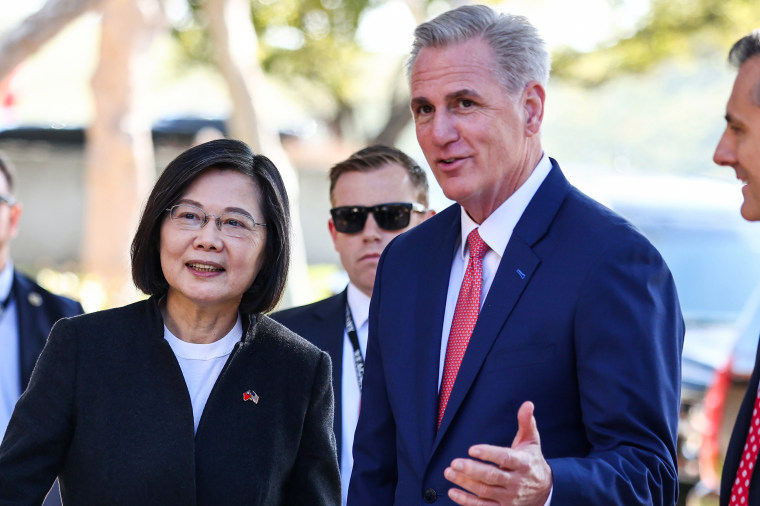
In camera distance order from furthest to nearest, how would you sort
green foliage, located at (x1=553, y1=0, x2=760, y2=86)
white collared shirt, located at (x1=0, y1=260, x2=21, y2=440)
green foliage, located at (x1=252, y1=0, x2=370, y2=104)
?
green foliage, located at (x1=252, y1=0, x2=370, y2=104) < green foliage, located at (x1=553, y1=0, x2=760, y2=86) < white collared shirt, located at (x1=0, y1=260, x2=21, y2=440)

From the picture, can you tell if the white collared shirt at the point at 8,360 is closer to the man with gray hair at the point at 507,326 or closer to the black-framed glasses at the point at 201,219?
the black-framed glasses at the point at 201,219

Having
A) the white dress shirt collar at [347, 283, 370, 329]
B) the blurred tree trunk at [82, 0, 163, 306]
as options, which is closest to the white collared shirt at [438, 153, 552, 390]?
the white dress shirt collar at [347, 283, 370, 329]

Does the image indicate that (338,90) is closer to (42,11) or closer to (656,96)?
(42,11)

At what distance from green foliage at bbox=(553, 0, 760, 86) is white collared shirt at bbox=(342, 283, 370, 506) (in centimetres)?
1523

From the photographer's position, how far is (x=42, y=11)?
6.63m

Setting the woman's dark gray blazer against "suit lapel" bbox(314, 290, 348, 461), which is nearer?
the woman's dark gray blazer

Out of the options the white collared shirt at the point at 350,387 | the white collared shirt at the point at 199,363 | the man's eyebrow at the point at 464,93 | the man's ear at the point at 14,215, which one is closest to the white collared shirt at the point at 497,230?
the man's eyebrow at the point at 464,93

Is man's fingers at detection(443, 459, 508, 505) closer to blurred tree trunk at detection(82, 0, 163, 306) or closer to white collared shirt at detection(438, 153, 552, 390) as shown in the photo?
white collared shirt at detection(438, 153, 552, 390)

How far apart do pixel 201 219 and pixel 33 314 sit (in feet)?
6.68

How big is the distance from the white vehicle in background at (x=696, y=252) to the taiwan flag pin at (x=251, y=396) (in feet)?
17.9

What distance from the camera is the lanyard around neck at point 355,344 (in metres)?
3.90

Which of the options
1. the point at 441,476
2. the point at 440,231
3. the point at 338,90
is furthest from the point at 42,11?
the point at 338,90

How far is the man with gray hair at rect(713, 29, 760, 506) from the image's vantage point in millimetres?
2582

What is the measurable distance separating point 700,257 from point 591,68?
566 inches
